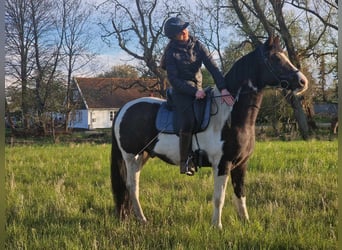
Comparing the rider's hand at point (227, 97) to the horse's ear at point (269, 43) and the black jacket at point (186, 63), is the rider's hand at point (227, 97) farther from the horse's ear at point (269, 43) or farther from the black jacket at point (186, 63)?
the horse's ear at point (269, 43)

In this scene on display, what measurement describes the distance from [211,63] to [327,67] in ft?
40.9

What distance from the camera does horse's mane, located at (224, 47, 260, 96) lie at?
398cm

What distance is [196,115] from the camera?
4141 millimetres

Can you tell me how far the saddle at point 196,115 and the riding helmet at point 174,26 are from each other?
27.6 inches

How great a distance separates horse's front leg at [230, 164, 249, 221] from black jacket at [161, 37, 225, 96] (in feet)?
3.50

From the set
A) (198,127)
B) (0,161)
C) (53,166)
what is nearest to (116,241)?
(198,127)

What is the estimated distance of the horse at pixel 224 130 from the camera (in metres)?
3.86

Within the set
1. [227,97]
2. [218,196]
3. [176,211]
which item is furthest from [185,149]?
[176,211]

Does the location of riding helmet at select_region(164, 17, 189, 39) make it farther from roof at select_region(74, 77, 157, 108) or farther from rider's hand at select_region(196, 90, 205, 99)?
roof at select_region(74, 77, 157, 108)

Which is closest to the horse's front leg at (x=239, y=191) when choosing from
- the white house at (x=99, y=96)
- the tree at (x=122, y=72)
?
the white house at (x=99, y=96)

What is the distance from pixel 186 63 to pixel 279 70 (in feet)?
3.39

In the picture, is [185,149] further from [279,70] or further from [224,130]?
[279,70]

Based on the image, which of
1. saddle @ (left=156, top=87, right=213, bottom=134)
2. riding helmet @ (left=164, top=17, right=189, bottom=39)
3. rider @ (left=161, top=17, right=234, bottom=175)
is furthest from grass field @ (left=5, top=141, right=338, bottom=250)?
riding helmet @ (left=164, top=17, right=189, bottom=39)

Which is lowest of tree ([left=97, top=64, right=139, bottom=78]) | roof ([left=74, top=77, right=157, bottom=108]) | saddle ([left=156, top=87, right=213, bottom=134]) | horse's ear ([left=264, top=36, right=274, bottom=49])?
saddle ([left=156, top=87, right=213, bottom=134])
